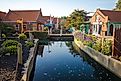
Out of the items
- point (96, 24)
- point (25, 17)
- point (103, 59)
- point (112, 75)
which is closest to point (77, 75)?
point (112, 75)

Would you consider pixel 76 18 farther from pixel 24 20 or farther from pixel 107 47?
pixel 107 47

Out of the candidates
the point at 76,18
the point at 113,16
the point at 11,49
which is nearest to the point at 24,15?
the point at 76,18

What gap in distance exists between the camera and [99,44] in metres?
20.5

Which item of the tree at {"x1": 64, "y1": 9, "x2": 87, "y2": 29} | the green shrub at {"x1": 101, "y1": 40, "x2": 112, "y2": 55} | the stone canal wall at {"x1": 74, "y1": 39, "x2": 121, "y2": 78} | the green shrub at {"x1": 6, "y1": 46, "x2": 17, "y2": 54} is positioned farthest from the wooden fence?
the tree at {"x1": 64, "y1": 9, "x2": 87, "y2": 29}

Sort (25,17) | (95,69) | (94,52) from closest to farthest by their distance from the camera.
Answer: (95,69), (94,52), (25,17)

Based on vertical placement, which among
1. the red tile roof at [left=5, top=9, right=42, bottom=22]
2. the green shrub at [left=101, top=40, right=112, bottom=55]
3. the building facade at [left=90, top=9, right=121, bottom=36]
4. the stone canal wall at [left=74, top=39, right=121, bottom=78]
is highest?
the red tile roof at [left=5, top=9, right=42, bottom=22]

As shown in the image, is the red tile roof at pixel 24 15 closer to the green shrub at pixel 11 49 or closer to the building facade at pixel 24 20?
the building facade at pixel 24 20

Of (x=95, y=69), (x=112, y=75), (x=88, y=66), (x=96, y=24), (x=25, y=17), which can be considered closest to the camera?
(x=112, y=75)

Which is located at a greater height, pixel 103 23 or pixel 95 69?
pixel 103 23

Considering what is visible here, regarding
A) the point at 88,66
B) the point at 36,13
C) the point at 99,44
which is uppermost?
the point at 36,13

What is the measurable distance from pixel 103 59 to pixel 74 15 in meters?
41.2

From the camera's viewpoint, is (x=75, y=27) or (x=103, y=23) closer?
(x=103, y=23)

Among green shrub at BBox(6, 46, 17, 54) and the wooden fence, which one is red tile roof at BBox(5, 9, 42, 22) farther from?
the wooden fence

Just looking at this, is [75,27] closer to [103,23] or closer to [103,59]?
[103,23]
